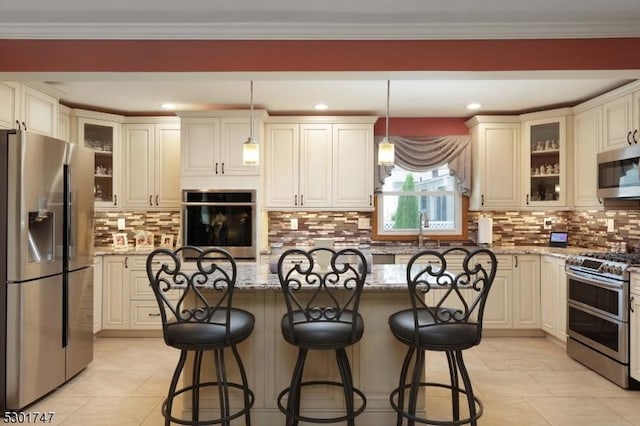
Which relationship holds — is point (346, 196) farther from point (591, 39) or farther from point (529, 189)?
point (591, 39)

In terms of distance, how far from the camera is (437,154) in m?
5.14

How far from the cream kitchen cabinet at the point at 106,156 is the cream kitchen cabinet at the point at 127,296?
0.70 m

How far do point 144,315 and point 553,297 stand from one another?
4120 millimetres

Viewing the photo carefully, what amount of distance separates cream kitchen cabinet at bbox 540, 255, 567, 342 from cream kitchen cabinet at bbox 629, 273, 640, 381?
2.77ft

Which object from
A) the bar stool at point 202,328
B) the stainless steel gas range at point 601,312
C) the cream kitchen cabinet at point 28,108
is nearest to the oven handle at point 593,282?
the stainless steel gas range at point 601,312

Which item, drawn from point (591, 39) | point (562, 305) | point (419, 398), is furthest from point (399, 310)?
point (562, 305)

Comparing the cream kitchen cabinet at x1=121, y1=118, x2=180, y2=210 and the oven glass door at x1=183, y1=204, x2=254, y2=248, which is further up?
the cream kitchen cabinet at x1=121, y1=118, x2=180, y2=210

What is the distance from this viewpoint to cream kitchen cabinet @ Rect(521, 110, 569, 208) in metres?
4.66

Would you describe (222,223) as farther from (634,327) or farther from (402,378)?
(634,327)

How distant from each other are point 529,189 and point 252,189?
2996mm

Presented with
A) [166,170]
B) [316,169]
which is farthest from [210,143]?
[316,169]

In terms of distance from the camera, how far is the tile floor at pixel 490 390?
9.43 feet

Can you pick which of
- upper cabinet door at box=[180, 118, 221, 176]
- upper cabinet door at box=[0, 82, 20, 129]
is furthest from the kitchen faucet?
upper cabinet door at box=[0, 82, 20, 129]

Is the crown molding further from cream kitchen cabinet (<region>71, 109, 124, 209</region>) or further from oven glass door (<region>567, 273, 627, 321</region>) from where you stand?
cream kitchen cabinet (<region>71, 109, 124, 209</region>)
